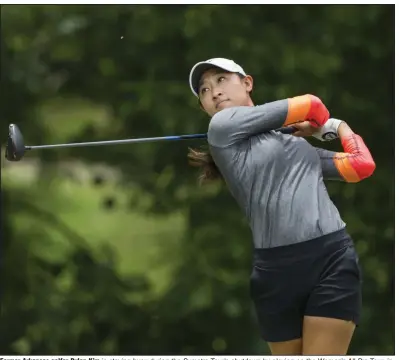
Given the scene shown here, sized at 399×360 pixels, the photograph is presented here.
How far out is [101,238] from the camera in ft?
20.8

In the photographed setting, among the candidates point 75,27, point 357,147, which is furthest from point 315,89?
point 357,147

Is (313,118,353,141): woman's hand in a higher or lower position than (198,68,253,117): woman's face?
lower

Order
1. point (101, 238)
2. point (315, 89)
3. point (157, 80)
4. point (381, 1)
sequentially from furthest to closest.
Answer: point (101, 238) < point (157, 80) < point (315, 89) < point (381, 1)

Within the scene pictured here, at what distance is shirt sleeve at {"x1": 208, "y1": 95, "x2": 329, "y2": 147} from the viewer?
94.0 inches

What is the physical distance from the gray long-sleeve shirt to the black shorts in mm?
35

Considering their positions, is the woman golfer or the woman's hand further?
the woman's hand

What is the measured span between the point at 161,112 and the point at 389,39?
4.42 ft

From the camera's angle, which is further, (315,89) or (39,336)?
(39,336)

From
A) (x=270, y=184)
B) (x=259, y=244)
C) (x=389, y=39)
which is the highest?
(x=389, y=39)

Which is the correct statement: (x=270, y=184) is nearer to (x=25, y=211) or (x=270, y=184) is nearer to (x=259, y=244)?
(x=259, y=244)

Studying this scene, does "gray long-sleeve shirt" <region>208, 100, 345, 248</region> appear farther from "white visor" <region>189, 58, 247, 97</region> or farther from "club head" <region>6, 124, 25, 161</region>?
"club head" <region>6, 124, 25, 161</region>

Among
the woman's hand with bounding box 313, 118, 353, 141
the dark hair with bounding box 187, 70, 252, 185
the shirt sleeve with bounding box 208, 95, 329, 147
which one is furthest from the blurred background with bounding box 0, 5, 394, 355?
the shirt sleeve with bounding box 208, 95, 329, 147

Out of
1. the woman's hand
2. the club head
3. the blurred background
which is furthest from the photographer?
the blurred background

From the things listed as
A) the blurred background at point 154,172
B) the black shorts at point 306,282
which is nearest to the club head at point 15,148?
the black shorts at point 306,282
